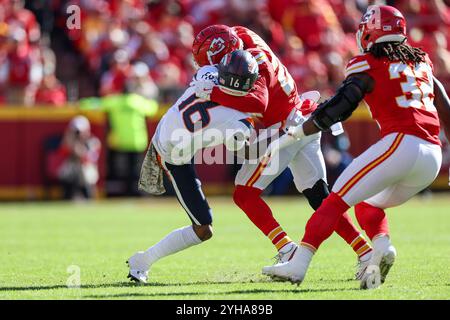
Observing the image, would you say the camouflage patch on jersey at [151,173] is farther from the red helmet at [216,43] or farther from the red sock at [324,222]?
the red sock at [324,222]

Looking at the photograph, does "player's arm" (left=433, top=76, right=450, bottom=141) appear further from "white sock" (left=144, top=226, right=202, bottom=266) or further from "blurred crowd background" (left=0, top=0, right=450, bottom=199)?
"blurred crowd background" (left=0, top=0, right=450, bottom=199)

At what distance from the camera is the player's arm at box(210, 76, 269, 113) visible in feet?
21.0

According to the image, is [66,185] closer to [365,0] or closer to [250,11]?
[250,11]

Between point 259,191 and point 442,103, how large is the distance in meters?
1.43

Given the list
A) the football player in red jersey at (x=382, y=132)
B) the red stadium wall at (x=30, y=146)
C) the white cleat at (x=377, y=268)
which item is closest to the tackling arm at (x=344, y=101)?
the football player in red jersey at (x=382, y=132)

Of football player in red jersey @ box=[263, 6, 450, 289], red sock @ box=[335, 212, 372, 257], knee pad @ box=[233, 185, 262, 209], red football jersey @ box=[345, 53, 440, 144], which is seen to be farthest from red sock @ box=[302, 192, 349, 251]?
knee pad @ box=[233, 185, 262, 209]

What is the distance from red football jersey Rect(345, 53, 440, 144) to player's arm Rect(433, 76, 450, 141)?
316mm

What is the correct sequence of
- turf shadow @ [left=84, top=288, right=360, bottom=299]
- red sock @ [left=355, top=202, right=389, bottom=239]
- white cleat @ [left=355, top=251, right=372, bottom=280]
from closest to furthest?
turf shadow @ [left=84, top=288, right=360, bottom=299] → red sock @ [left=355, top=202, right=389, bottom=239] → white cleat @ [left=355, top=251, right=372, bottom=280]

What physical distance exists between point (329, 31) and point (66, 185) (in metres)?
5.60

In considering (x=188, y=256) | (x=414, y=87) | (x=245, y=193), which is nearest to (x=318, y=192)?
(x=245, y=193)

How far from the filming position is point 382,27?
242 inches

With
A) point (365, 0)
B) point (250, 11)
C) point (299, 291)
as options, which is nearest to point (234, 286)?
point (299, 291)

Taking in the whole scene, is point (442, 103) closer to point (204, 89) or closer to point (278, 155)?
point (278, 155)

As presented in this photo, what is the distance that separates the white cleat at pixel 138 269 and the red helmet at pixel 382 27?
6.86 ft
